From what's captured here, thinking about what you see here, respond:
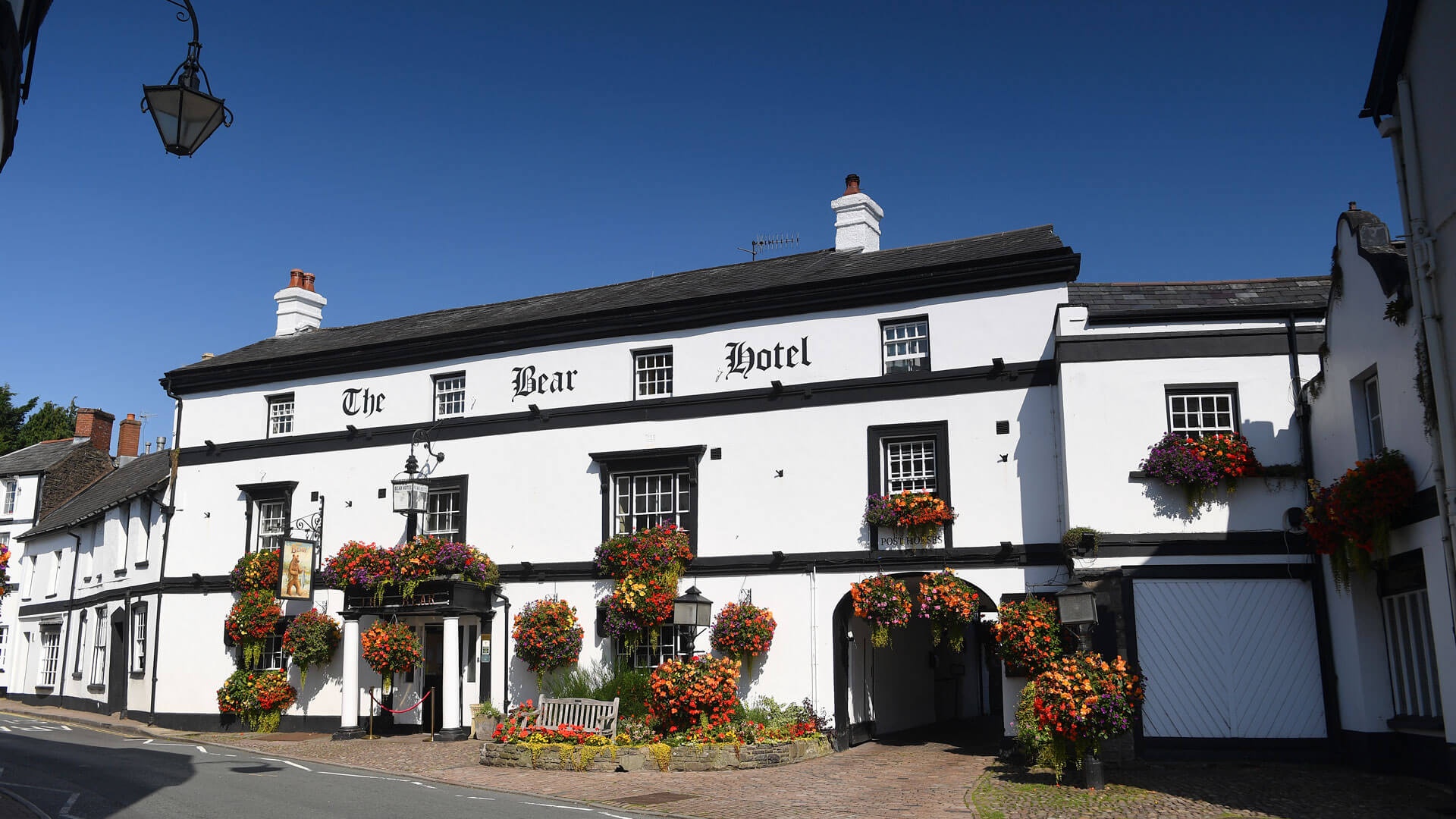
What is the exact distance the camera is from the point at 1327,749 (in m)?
15.5

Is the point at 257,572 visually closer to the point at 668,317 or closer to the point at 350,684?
the point at 350,684

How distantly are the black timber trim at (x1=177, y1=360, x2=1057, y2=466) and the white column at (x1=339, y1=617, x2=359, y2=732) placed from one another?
4.23m

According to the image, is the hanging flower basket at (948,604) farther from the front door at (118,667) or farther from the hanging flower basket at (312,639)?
the front door at (118,667)

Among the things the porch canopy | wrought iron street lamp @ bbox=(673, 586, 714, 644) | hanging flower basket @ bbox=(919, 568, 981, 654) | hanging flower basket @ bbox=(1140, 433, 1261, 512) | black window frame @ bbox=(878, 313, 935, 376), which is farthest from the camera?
the porch canopy

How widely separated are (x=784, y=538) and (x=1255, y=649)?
7746 millimetres

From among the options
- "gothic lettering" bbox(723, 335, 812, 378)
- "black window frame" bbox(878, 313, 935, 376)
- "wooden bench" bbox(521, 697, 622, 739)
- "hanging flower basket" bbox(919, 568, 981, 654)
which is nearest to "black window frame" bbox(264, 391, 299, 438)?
"wooden bench" bbox(521, 697, 622, 739)

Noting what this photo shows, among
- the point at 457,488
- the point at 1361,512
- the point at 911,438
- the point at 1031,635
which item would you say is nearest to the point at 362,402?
the point at 457,488

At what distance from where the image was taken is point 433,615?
2181 centimetres

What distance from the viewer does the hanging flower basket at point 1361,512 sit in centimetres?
1317

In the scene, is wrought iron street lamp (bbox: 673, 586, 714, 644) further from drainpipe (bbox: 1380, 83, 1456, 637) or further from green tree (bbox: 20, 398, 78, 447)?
green tree (bbox: 20, 398, 78, 447)

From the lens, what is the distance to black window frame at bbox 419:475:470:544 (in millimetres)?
22766

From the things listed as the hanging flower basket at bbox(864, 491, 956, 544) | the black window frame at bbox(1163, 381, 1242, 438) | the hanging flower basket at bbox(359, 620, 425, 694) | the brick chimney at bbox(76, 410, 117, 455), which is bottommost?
the hanging flower basket at bbox(359, 620, 425, 694)

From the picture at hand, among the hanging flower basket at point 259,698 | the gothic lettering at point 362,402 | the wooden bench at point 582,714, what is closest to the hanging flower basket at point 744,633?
the wooden bench at point 582,714

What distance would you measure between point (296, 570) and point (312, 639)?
4.88 feet
